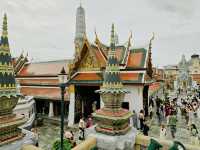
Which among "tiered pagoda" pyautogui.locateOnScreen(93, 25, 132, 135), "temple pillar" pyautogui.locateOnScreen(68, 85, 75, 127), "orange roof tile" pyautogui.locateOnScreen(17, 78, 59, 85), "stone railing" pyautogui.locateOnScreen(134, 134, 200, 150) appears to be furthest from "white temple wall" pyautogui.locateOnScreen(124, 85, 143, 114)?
"orange roof tile" pyautogui.locateOnScreen(17, 78, 59, 85)

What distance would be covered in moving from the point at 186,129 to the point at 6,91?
13078mm

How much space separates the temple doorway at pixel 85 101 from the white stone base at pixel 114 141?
11.3m

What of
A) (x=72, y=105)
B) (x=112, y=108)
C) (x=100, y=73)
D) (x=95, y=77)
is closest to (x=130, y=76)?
(x=100, y=73)

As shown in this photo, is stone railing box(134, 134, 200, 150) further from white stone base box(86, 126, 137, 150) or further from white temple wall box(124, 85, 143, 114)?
white temple wall box(124, 85, 143, 114)

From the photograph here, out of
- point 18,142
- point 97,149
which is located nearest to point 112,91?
point 97,149

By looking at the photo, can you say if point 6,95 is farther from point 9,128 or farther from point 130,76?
point 130,76

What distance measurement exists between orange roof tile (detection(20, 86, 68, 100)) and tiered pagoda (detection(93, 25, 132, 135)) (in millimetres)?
13735

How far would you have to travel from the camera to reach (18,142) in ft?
15.4

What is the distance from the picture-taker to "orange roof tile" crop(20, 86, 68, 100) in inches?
784

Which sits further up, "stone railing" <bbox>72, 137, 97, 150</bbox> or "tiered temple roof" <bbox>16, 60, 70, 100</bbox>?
"tiered temple roof" <bbox>16, 60, 70, 100</bbox>

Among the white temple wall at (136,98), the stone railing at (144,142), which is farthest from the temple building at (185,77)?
the stone railing at (144,142)

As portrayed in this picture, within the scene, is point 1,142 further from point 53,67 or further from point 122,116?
point 53,67

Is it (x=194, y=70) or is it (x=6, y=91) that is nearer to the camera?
(x=6, y=91)

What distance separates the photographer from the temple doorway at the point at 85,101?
17344 millimetres
